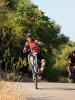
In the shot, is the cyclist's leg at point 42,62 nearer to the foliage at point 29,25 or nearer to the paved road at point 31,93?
the paved road at point 31,93

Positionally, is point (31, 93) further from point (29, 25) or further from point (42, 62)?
point (29, 25)

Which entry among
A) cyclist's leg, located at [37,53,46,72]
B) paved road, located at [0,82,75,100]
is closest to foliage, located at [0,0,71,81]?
cyclist's leg, located at [37,53,46,72]

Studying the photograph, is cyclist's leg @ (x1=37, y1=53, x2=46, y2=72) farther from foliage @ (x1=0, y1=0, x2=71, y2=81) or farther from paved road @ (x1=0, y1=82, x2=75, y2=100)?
foliage @ (x1=0, y1=0, x2=71, y2=81)

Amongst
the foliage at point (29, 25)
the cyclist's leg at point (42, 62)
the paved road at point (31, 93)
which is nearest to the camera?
the paved road at point (31, 93)

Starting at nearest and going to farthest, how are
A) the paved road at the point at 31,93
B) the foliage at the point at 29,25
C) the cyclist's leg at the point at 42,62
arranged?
the paved road at the point at 31,93 < the cyclist's leg at the point at 42,62 < the foliage at the point at 29,25

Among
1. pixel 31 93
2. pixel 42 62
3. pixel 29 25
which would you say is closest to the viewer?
pixel 31 93

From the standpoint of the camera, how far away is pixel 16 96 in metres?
10.6

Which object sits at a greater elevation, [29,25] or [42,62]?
[29,25]

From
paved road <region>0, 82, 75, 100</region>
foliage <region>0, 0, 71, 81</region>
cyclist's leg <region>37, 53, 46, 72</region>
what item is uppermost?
foliage <region>0, 0, 71, 81</region>

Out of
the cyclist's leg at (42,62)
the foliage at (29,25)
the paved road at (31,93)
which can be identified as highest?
the foliage at (29,25)

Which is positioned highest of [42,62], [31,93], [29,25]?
[29,25]

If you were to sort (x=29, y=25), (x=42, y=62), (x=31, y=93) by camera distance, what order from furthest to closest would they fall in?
1. (x=29, y=25)
2. (x=42, y=62)
3. (x=31, y=93)

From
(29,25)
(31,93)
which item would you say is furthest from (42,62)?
(29,25)

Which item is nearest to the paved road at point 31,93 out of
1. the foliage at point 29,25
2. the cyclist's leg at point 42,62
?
the cyclist's leg at point 42,62
